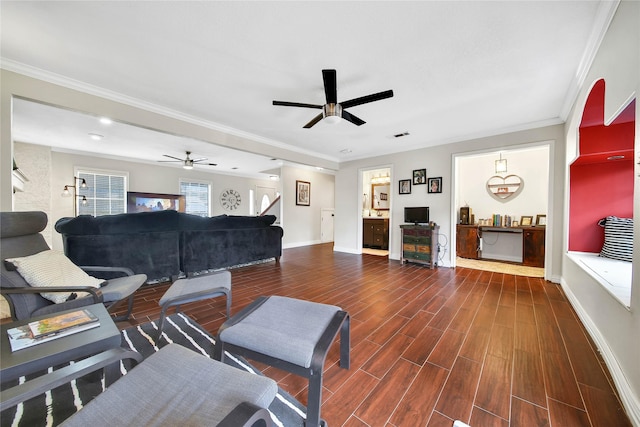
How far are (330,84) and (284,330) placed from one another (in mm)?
2036

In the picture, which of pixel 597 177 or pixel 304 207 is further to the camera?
pixel 304 207

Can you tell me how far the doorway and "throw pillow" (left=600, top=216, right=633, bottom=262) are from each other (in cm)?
383

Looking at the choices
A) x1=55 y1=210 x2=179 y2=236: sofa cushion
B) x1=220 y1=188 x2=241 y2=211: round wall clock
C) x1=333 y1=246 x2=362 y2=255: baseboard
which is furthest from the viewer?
x1=220 y1=188 x2=241 y2=211: round wall clock

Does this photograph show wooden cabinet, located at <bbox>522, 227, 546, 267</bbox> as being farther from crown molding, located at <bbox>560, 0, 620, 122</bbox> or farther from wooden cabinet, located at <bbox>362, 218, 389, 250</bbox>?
wooden cabinet, located at <bbox>362, 218, 389, 250</bbox>

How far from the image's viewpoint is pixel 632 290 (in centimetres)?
128

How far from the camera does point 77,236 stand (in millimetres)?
2715

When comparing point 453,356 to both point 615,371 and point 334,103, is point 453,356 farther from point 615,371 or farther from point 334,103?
point 334,103

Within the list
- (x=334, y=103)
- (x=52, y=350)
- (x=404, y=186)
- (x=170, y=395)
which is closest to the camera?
(x=170, y=395)

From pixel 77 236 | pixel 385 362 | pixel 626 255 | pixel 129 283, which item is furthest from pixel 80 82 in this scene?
pixel 626 255

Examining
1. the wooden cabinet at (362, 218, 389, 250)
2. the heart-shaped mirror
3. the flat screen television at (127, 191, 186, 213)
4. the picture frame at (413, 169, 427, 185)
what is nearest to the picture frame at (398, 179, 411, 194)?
the picture frame at (413, 169, 427, 185)

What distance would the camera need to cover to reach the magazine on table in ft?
3.48

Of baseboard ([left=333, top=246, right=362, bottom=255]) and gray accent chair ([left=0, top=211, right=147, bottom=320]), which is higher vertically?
gray accent chair ([left=0, top=211, right=147, bottom=320])

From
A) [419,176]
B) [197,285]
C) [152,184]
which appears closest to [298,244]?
[419,176]

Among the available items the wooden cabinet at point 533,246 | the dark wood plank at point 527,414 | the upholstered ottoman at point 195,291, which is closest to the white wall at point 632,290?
the dark wood plank at point 527,414
